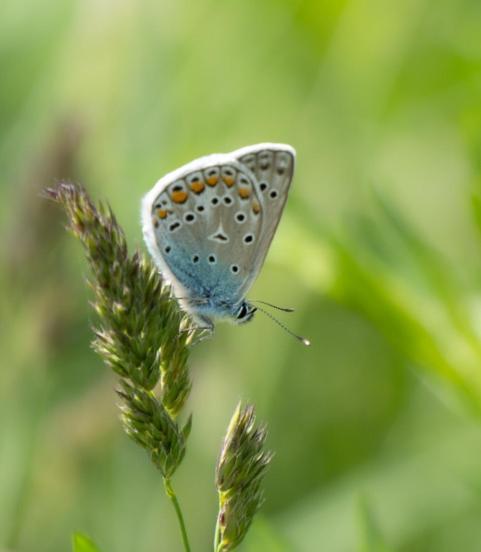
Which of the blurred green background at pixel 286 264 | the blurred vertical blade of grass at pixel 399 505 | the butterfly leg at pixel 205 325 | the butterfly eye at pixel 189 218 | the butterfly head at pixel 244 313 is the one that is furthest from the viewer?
the blurred vertical blade of grass at pixel 399 505

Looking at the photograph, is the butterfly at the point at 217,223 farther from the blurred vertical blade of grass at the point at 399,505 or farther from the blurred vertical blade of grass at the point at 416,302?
the blurred vertical blade of grass at the point at 399,505

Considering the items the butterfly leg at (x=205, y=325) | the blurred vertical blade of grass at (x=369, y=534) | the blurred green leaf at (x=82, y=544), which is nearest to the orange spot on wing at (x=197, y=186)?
the butterfly leg at (x=205, y=325)

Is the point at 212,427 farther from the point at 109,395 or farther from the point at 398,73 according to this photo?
the point at 398,73

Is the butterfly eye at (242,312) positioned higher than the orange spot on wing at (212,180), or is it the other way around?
the orange spot on wing at (212,180)

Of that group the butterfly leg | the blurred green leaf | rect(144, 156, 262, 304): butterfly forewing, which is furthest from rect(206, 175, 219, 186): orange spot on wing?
the blurred green leaf

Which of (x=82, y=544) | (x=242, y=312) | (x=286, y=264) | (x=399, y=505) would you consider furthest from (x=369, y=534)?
(x=399, y=505)

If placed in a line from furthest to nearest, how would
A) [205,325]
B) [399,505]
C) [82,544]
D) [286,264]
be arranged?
[399,505], [286,264], [205,325], [82,544]

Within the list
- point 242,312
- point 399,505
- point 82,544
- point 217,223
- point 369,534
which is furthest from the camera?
point 399,505

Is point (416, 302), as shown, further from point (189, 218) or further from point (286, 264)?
point (189, 218)
